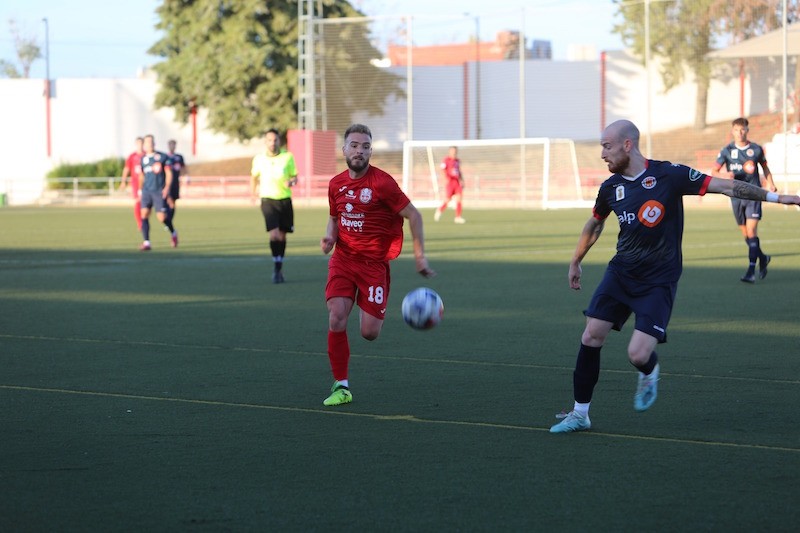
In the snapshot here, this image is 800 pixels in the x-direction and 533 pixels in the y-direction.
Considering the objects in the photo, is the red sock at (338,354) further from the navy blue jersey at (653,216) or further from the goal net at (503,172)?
the goal net at (503,172)

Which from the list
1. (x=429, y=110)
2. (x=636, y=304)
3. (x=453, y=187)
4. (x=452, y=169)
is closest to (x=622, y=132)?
(x=636, y=304)

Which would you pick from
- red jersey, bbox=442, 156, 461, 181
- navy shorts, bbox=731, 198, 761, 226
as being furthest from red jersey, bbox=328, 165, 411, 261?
red jersey, bbox=442, 156, 461, 181

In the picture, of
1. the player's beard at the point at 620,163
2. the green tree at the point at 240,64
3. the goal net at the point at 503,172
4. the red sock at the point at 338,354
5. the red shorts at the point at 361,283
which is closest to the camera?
the player's beard at the point at 620,163

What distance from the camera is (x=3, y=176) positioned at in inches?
2414

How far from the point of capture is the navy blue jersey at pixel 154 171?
2152 cm

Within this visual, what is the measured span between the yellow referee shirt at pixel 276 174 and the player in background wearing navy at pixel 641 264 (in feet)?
33.4

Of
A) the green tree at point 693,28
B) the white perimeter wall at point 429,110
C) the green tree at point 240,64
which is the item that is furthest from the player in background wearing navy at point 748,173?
the green tree at point 240,64

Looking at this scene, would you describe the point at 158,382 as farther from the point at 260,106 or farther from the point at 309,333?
the point at 260,106

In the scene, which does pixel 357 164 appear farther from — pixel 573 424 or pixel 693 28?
pixel 693 28

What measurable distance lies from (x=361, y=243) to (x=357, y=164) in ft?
1.86

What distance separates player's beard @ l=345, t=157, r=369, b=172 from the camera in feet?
24.9

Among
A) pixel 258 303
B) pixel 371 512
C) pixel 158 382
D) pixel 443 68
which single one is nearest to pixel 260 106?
pixel 443 68

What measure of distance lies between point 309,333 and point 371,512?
613 centimetres

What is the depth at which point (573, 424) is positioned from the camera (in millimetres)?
6605
